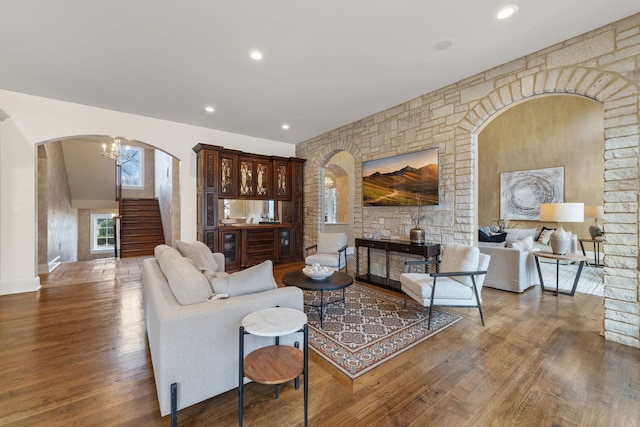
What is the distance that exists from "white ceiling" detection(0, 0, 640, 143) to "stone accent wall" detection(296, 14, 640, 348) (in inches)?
7.6

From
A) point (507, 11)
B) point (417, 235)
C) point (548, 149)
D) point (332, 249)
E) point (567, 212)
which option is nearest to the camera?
point (507, 11)

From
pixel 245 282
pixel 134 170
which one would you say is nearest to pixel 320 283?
pixel 245 282

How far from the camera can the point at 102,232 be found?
8656 mm

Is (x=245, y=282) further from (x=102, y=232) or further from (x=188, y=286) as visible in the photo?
(x=102, y=232)

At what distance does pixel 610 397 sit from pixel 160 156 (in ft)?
33.3

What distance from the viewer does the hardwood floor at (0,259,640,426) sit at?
5.31 ft

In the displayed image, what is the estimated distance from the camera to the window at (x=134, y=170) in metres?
9.12

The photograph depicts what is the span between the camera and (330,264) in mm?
4422

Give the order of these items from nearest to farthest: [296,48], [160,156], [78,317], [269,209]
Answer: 1. [296,48]
2. [78,317]
3. [269,209]
4. [160,156]

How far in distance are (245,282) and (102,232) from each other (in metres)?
9.43

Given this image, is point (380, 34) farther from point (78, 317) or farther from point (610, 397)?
point (78, 317)

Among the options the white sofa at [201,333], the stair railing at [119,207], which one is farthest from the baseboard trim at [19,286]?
the white sofa at [201,333]

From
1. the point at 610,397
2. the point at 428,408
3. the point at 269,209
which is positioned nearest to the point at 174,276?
the point at 428,408

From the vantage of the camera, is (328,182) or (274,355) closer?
(274,355)
